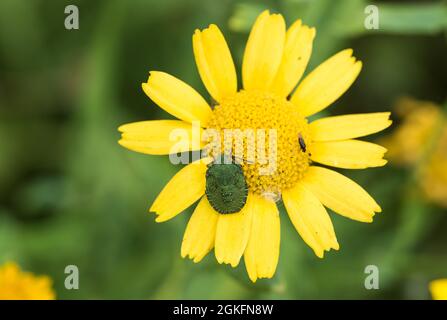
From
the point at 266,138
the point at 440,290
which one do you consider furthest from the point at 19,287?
the point at 440,290

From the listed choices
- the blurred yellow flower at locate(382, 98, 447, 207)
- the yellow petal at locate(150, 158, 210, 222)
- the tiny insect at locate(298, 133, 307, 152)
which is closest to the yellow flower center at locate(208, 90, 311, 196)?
the tiny insect at locate(298, 133, 307, 152)

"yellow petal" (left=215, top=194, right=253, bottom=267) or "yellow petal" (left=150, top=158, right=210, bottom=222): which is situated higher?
"yellow petal" (left=150, top=158, right=210, bottom=222)

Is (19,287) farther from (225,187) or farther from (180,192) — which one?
(225,187)

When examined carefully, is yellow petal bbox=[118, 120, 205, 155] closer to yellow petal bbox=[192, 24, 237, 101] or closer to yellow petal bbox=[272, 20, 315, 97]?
yellow petal bbox=[192, 24, 237, 101]

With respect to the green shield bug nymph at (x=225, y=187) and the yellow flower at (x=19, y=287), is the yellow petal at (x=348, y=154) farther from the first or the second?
the yellow flower at (x=19, y=287)

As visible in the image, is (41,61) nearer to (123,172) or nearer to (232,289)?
(123,172)
